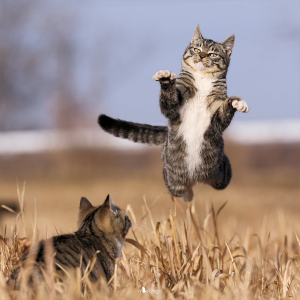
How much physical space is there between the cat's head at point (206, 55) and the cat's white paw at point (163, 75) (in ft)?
1.61

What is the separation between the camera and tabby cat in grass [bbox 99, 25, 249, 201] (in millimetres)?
3441

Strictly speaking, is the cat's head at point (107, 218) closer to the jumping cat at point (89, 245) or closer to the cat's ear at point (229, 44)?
the jumping cat at point (89, 245)

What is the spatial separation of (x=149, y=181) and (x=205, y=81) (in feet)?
32.1

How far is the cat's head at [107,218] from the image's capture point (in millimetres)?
3400

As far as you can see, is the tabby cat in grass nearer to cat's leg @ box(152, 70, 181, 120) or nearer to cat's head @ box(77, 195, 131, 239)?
cat's leg @ box(152, 70, 181, 120)

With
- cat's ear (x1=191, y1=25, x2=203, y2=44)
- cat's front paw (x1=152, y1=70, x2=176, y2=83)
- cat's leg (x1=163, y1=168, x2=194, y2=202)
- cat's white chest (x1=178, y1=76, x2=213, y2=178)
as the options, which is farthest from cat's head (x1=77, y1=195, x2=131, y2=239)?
cat's ear (x1=191, y1=25, x2=203, y2=44)

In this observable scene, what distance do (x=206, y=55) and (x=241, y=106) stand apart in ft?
2.44

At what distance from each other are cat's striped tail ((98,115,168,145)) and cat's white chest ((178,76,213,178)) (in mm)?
446

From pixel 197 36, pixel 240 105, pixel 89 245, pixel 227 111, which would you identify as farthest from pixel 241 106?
pixel 89 245

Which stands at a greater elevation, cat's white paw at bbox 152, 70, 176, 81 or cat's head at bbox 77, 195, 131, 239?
cat's white paw at bbox 152, 70, 176, 81

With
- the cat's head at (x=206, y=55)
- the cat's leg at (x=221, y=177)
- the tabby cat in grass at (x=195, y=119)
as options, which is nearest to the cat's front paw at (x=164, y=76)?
the tabby cat in grass at (x=195, y=119)

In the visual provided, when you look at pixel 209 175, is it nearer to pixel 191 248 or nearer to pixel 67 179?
pixel 191 248

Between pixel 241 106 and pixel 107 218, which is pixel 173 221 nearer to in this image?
pixel 107 218

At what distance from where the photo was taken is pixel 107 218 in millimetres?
3447
